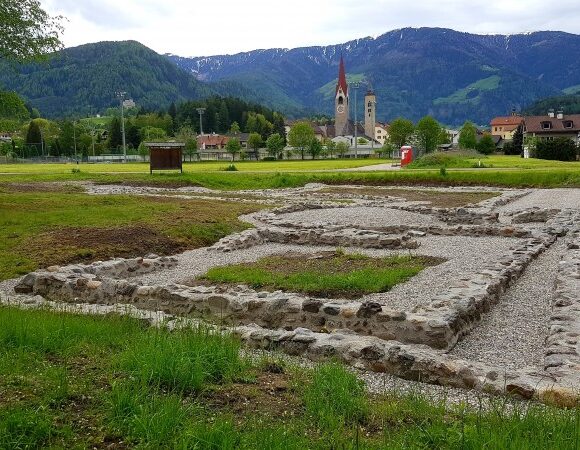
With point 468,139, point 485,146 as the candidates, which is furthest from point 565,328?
point 468,139

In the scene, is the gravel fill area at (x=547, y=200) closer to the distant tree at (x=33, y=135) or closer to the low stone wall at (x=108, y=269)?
the low stone wall at (x=108, y=269)

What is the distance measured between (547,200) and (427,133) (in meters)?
85.5

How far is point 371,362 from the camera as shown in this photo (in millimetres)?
8078

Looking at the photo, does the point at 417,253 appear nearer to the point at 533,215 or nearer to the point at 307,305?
the point at 307,305

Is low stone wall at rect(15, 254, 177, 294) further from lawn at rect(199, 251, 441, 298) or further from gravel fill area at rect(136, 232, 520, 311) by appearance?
lawn at rect(199, 251, 441, 298)

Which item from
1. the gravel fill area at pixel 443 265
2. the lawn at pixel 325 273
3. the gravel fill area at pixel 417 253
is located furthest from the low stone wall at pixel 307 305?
the lawn at pixel 325 273

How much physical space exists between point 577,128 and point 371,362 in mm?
133432

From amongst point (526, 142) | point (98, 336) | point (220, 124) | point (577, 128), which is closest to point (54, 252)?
point (98, 336)

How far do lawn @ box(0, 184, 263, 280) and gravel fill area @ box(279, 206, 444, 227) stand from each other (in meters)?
3.48

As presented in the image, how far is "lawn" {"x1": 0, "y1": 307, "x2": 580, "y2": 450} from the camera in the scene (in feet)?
16.8

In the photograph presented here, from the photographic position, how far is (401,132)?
135 metres

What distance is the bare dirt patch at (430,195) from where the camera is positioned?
3600 centimetres

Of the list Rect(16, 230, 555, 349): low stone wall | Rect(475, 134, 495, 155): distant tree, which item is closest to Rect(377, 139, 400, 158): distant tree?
Rect(475, 134, 495, 155): distant tree

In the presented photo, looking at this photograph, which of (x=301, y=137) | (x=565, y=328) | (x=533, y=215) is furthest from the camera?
(x=301, y=137)
